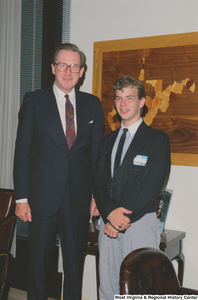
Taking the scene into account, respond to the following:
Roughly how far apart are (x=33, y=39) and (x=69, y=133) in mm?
1832

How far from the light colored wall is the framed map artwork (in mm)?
83

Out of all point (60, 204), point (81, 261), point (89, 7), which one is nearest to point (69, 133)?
point (60, 204)

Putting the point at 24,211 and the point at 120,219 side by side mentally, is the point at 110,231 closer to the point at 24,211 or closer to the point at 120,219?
the point at 120,219

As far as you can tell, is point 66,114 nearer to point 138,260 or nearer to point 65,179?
point 65,179

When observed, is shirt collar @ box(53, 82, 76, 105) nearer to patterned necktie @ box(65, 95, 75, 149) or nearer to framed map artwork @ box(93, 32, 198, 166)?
patterned necktie @ box(65, 95, 75, 149)

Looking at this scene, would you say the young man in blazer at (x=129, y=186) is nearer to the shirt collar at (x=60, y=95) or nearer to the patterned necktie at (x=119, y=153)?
the patterned necktie at (x=119, y=153)

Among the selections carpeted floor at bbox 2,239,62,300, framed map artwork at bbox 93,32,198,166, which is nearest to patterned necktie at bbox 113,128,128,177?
framed map artwork at bbox 93,32,198,166

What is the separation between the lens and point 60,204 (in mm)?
2010

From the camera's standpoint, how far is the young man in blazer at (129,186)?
185cm

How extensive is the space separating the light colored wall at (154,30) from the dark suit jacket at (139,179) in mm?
574

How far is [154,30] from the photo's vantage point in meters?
2.48

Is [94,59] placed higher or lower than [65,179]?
higher

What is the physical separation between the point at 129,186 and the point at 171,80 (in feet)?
3.25

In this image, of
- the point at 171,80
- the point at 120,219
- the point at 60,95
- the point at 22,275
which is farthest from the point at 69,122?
the point at 22,275
